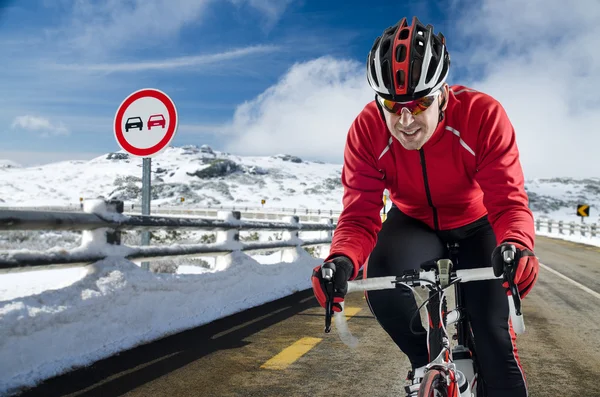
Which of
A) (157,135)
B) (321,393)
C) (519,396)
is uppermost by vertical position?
(157,135)

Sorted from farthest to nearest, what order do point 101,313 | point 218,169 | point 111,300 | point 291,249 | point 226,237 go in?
point 218,169 → point 291,249 → point 226,237 → point 111,300 → point 101,313

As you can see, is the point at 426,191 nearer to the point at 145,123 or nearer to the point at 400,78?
the point at 400,78

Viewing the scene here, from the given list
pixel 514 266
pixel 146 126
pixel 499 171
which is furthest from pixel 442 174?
pixel 146 126

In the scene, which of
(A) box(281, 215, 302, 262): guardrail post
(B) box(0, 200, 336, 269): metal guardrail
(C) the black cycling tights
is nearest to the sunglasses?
(C) the black cycling tights

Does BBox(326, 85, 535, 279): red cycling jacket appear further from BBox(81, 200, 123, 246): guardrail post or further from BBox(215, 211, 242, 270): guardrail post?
BBox(215, 211, 242, 270): guardrail post

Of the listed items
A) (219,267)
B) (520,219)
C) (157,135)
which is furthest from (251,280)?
(520,219)

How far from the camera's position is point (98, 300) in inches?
184

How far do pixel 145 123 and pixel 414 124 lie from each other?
501cm

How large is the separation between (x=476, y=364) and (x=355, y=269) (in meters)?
0.73

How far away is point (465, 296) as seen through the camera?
2652 millimetres

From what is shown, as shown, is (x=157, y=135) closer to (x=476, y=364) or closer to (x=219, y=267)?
(x=219, y=267)

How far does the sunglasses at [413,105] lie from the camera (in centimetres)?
238

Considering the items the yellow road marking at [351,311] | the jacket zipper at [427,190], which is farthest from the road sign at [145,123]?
the jacket zipper at [427,190]

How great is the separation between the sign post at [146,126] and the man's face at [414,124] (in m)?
4.54
